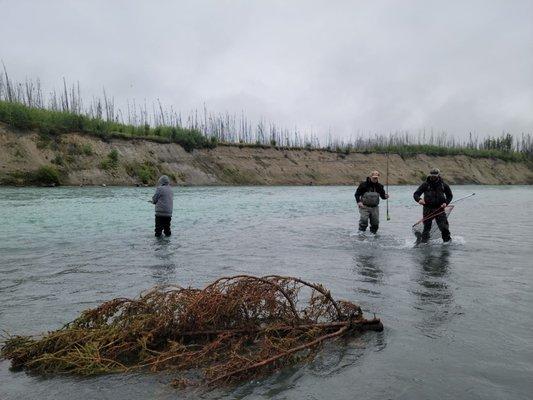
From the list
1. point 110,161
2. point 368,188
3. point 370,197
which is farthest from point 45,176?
point 370,197

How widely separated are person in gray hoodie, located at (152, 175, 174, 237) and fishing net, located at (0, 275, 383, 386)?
958cm

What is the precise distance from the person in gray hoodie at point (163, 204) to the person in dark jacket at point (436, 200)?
7.77 m

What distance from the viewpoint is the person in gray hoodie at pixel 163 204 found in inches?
598

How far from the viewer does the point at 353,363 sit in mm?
4949

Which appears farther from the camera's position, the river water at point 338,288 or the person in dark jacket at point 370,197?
the person in dark jacket at point 370,197

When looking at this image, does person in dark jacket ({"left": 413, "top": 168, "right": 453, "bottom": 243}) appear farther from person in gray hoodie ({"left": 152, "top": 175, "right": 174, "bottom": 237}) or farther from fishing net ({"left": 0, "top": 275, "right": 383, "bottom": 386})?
fishing net ({"left": 0, "top": 275, "right": 383, "bottom": 386})

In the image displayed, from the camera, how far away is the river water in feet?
14.6

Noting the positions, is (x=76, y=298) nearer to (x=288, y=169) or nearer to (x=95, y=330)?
(x=95, y=330)

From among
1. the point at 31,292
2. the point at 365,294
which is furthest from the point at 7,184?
the point at 365,294

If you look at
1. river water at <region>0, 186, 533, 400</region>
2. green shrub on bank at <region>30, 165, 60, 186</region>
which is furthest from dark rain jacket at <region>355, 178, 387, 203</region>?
green shrub on bank at <region>30, 165, 60, 186</region>

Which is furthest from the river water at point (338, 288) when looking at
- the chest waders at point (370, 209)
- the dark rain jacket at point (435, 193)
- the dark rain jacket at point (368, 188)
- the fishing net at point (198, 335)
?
the dark rain jacket at point (368, 188)

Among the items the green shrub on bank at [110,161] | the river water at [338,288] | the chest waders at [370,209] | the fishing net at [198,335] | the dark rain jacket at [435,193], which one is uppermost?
the green shrub on bank at [110,161]

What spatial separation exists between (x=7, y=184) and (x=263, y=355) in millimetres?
51738

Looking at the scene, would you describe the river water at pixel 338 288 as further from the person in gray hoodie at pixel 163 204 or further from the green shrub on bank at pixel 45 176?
the green shrub on bank at pixel 45 176
